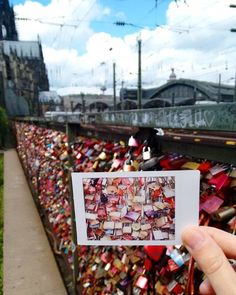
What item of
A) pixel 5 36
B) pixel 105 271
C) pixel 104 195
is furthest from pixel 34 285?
pixel 5 36

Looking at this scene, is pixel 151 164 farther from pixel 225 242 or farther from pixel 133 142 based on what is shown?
pixel 225 242

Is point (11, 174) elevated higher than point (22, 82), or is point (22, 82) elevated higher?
point (22, 82)

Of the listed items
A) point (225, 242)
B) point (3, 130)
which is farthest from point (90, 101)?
point (225, 242)

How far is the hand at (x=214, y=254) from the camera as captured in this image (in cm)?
85

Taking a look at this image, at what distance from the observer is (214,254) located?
2.91 feet

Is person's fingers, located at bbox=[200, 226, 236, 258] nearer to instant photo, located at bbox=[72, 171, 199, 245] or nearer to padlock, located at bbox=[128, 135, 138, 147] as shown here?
instant photo, located at bbox=[72, 171, 199, 245]

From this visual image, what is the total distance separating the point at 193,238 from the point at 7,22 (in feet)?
295

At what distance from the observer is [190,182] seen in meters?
1.04

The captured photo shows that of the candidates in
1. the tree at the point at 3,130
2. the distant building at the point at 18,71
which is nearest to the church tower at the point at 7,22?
the distant building at the point at 18,71

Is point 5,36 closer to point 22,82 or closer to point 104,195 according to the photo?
point 22,82

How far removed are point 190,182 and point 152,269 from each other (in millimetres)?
1207

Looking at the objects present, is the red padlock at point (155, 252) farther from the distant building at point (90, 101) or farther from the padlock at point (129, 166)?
the distant building at point (90, 101)

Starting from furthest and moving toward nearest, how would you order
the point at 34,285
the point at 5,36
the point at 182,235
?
the point at 5,36, the point at 34,285, the point at 182,235

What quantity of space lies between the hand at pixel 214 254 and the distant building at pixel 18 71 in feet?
190
